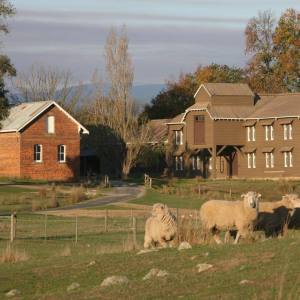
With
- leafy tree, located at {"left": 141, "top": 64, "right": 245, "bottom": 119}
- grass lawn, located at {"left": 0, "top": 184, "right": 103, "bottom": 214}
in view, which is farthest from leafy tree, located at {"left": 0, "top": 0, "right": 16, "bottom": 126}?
leafy tree, located at {"left": 141, "top": 64, "right": 245, "bottom": 119}

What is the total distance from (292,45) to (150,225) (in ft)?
264

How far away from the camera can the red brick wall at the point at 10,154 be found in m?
81.4

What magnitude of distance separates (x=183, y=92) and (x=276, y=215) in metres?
83.8

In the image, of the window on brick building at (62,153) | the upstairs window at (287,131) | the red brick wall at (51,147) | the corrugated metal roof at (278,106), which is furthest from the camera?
the upstairs window at (287,131)

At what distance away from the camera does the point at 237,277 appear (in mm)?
15406

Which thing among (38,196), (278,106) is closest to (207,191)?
(38,196)

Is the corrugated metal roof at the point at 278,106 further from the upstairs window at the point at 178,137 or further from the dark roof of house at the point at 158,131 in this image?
the dark roof of house at the point at 158,131

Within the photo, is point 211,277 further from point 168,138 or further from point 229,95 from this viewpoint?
point 168,138

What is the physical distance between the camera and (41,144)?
82.6m

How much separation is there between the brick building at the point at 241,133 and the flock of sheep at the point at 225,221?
57.0 m

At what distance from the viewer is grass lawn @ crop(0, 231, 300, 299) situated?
14.5 m

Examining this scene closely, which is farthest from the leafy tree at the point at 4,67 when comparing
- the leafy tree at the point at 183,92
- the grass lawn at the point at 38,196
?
the leafy tree at the point at 183,92

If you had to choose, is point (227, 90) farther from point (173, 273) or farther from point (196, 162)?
point (173, 273)

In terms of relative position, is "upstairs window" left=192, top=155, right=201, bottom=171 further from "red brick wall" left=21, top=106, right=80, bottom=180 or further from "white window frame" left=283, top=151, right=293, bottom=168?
"red brick wall" left=21, top=106, right=80, bottom=180
